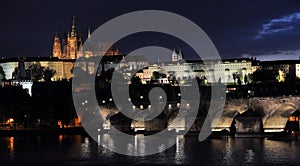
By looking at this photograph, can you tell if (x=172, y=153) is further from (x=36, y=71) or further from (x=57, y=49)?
(x=57, y=49)

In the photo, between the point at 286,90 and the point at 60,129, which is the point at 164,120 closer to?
the point at 60,129

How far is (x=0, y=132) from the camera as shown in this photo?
44.8 metres

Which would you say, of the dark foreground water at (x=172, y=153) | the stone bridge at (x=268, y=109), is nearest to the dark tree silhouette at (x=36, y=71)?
the stone bridge at (x=268, y=109)

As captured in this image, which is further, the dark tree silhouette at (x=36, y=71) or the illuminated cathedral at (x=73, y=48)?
the illuminated cathedral at (x=73, y=48)

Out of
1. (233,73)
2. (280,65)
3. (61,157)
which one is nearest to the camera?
(61,157)

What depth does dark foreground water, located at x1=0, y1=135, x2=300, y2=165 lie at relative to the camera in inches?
1107

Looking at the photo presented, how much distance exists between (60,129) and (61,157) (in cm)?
1579

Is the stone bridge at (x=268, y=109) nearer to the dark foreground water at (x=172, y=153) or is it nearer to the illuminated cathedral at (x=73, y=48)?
the dark foreground water at (x=172, y=153)

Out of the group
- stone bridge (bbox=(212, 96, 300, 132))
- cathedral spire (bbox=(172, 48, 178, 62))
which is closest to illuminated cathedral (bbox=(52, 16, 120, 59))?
cathedral spire (bbox=(172, 48, 178, 62))

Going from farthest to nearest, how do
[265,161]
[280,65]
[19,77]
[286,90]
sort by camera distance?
[280,65] → [19,77] → [286,90] → [265,161]

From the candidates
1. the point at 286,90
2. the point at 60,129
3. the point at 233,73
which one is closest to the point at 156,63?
the point at 233,73

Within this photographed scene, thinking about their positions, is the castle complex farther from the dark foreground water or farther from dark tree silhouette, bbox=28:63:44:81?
the dark foreground water

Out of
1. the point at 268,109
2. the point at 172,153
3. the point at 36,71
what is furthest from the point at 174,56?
the point at 172,153

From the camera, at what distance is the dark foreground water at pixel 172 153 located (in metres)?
28.1
